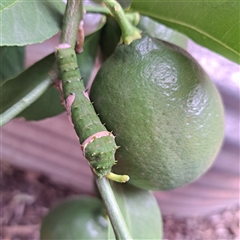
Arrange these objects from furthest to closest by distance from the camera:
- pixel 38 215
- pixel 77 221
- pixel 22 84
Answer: pixel 38 215 → pixel 77 221 → pixel 22 84

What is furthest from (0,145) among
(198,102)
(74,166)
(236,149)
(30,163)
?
(198,102)

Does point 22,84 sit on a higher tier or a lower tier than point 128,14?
lower

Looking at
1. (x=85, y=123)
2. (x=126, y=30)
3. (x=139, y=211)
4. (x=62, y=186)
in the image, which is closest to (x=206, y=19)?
(x=126, y=30)

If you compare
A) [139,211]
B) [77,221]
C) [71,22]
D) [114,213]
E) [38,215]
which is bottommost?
[38,215]

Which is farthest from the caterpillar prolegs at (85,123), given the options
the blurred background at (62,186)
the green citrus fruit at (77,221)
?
the blurred background at (62,186)

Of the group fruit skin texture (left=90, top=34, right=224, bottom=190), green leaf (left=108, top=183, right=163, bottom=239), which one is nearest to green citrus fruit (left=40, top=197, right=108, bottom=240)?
green leaf (left=108, top=183, right=163, bottom=239)

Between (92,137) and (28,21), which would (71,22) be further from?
(92,137)

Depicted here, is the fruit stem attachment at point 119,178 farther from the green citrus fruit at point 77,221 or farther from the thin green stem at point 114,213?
the green citrus fruit at point 77,221

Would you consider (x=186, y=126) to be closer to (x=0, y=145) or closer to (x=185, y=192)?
(x=185, y=192)
